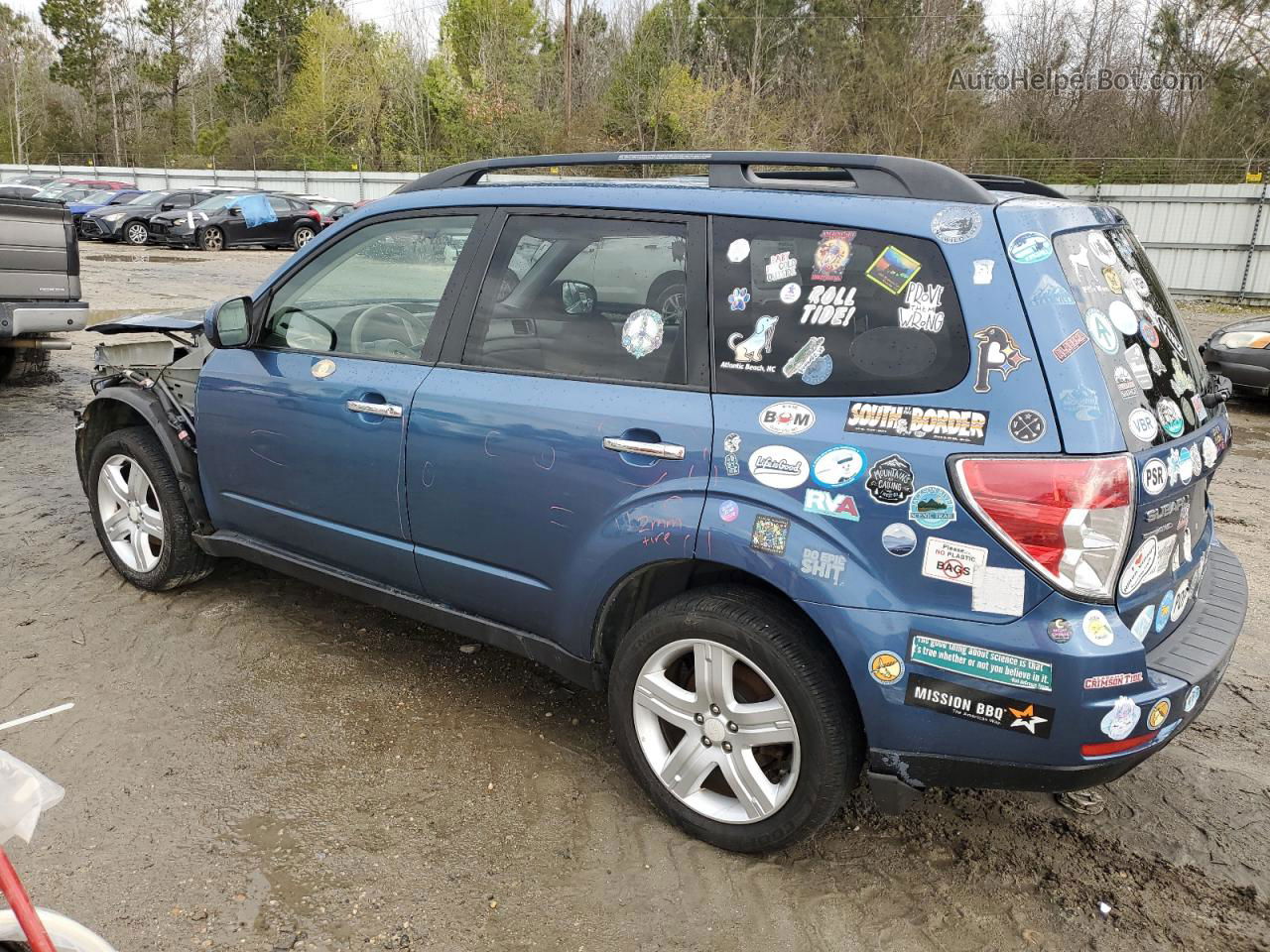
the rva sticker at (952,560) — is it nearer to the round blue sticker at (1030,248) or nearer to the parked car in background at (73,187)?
the round blue sticker at (1030,248)

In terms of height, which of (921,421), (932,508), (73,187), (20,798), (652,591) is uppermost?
(73,187)

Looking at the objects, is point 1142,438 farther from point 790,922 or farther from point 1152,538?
point 790,922

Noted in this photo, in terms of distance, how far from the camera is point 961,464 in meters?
2.25

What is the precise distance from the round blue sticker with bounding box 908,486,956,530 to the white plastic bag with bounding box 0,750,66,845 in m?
1.77

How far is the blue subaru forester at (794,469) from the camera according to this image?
2238 millimetres

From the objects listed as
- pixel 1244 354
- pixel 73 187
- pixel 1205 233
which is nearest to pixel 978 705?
pixel 1244 354

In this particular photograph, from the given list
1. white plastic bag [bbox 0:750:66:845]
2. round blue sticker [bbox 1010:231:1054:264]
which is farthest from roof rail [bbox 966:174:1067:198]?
white plastic bag [bbox 0:750:66:845]

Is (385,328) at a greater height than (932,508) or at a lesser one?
greater

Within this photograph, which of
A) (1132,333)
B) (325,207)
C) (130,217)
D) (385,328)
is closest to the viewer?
(1132,333)

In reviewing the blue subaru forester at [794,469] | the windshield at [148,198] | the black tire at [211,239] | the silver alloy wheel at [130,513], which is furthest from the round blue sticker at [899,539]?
the windshield at [148,198]

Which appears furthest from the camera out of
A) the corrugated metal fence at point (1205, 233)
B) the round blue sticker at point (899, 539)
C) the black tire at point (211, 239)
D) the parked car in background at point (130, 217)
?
the parked car in background at point (130, 217)

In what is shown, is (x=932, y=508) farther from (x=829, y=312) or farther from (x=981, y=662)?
(x=829, y=312)

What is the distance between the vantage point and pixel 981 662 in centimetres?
226

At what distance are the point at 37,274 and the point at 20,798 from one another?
801 centimetres
